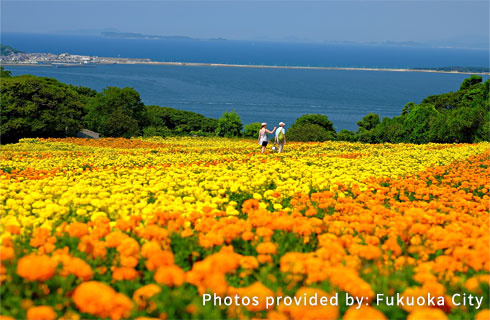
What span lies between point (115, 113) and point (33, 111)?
28.3 ft

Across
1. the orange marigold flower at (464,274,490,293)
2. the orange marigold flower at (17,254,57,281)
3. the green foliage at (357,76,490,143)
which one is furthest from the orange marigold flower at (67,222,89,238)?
the green foliage at (357,76,490,143)

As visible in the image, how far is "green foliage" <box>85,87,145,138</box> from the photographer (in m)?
42.3

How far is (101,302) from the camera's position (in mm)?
3441

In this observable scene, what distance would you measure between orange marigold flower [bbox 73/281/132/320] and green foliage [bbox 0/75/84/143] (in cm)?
3565

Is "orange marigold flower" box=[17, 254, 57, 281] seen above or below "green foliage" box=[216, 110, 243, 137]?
above

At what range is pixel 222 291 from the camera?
3758mm

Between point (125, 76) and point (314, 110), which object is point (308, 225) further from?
point (125, 76)

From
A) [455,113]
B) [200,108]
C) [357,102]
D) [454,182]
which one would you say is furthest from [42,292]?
[357,102]

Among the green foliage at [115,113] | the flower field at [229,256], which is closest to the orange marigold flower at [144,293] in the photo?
the flower field at [229,256]

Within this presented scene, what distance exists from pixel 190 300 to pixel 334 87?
175419mm

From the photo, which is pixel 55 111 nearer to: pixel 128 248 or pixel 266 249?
pixel 128 248

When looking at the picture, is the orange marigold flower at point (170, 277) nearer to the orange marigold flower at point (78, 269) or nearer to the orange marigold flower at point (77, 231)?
the orange marigold flower at point (78, 269)

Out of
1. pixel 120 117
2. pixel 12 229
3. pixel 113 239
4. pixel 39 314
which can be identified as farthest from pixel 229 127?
pixel 39 314

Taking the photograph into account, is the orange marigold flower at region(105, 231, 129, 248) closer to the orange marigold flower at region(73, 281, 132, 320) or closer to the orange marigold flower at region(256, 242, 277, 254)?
the orange marigold flower at region(73, 281, 132, 320)
